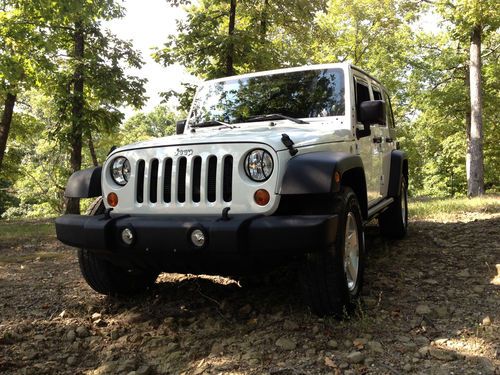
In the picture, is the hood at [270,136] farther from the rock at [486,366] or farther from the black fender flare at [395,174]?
the black fender flare at [395,174]

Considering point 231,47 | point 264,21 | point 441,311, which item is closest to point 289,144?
point 441,311

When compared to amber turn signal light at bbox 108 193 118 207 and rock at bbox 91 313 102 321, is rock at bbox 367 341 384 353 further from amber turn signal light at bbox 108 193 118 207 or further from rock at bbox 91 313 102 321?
rock at bbox 91 313 102 321

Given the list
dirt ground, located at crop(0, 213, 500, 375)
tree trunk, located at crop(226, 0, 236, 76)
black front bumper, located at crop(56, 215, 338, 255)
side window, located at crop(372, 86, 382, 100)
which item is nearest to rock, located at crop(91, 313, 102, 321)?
dirt ground, located at crop(0, 213, 500, 375)

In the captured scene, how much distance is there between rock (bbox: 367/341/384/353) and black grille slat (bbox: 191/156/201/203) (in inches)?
55.8

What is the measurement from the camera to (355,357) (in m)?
2.64

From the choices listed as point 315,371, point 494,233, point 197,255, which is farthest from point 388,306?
point 494,233

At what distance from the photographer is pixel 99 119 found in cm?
1235

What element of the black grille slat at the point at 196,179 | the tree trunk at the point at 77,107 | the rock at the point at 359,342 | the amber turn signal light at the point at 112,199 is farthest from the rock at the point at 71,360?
the tree trunk at the point at 77,107

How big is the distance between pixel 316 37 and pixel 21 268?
1179 centimetres

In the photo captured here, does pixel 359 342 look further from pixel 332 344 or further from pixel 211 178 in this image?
pixel 211 178

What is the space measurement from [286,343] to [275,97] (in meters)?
2.40

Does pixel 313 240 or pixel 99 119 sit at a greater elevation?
pixel 99 119

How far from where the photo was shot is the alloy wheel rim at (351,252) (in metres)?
3.31

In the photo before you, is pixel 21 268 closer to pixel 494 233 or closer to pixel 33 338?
pixel 33 338
